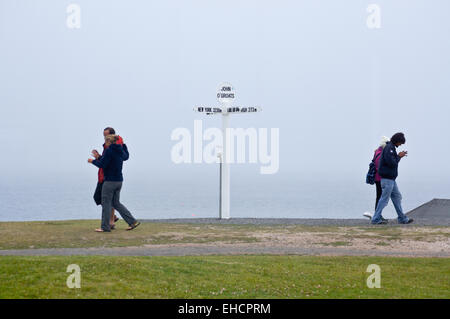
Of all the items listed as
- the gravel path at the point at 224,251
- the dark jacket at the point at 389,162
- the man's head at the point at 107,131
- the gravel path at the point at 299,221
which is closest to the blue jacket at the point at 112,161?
the man's head at the point at 107,131

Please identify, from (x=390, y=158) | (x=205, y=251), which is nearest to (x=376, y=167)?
(x=390, y=158)

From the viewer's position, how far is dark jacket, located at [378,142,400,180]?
1825cm

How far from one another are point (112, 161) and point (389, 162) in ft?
23.0

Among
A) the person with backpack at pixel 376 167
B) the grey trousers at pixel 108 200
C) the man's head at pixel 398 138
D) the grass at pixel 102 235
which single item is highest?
the man's head at pixel 398 138

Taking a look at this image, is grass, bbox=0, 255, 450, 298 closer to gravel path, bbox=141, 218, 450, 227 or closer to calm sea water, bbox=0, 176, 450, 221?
gravel path, bbox=141, 218, 450, 227

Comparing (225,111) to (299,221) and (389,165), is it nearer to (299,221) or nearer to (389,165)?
(299,221)

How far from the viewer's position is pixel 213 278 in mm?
10508

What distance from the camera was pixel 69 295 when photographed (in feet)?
30.4

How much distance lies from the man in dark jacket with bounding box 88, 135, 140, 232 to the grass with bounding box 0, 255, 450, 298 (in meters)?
4.83

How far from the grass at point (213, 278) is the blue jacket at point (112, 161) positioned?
15.9 ft

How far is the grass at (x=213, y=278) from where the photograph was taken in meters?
9.63

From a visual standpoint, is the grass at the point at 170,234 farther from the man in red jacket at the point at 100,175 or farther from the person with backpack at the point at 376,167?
the person with backpack at the point at 376,167
